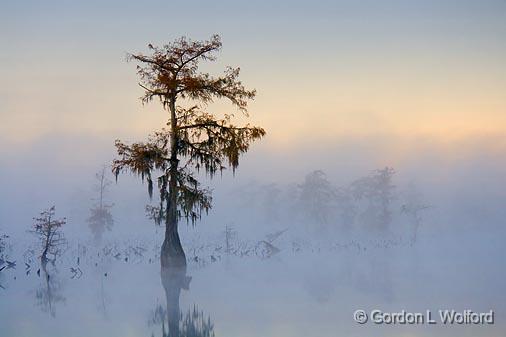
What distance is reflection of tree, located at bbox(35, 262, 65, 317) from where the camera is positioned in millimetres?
13602

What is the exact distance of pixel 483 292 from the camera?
1518 cm

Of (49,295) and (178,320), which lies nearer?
(178,320)

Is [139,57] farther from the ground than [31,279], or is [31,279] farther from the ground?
[139,57]

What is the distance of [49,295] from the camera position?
1619cm

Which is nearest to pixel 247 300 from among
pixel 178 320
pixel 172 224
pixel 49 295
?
pixel 178 320

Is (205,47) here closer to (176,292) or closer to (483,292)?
(176,292)

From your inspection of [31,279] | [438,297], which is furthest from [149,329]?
[31,279]

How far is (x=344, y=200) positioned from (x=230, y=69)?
59.9 m

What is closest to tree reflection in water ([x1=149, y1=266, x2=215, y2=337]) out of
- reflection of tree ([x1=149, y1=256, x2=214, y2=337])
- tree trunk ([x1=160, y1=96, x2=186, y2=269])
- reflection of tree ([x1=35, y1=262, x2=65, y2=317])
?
reflection of tree ([x1=149, y1=256, x2=214, y2=337])

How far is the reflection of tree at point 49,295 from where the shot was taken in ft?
44.6

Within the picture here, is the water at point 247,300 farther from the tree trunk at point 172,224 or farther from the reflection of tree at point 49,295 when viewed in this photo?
the tree trunk at point 172,224

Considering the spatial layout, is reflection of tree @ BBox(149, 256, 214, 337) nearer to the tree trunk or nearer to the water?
the water

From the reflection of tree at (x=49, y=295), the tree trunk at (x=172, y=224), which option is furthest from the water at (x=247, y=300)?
the tree trunk at (x=172, y=224)

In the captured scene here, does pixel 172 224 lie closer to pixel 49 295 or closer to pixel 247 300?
pixel 49 295
